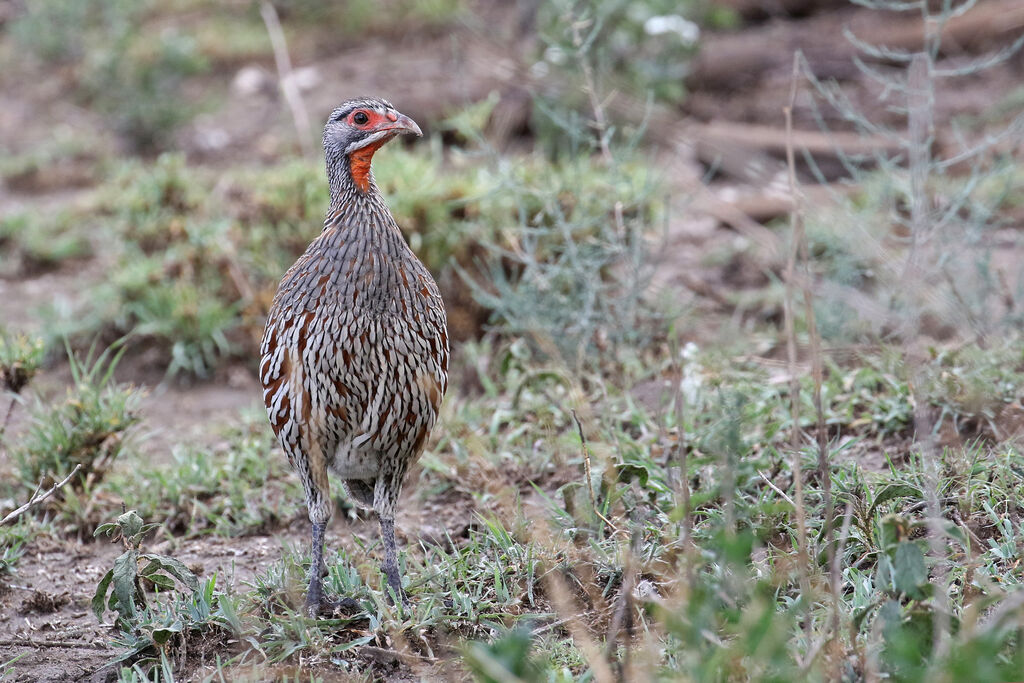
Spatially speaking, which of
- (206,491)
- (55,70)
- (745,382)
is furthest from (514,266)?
(55,70)

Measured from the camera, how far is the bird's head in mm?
3518

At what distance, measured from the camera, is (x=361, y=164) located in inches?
139

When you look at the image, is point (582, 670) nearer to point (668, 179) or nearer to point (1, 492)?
point (1, 492)

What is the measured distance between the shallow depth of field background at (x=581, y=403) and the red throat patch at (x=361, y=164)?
2.19 ft

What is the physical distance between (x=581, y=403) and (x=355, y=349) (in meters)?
0.93

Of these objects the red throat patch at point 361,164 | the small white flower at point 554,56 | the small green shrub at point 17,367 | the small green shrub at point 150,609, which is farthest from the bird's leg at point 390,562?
the small white flower at point 554,56

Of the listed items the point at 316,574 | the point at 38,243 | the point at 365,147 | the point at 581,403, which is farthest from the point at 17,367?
the point at 38,243

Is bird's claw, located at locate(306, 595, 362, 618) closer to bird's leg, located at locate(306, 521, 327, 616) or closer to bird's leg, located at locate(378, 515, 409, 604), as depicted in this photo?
bird's leg, located at locate(306, 521, 327, 616)

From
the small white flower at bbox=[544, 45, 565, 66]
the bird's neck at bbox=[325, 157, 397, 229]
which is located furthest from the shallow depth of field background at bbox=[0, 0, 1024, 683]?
the bird's neck at bbox=[325, 157, 397, 229]

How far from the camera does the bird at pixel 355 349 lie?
331 cm

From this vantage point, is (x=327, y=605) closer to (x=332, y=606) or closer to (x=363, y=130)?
(x=332, y=606)

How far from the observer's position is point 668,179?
674cm

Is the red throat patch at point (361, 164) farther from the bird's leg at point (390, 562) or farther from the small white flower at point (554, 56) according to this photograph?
the small white flower at point (554, 56)

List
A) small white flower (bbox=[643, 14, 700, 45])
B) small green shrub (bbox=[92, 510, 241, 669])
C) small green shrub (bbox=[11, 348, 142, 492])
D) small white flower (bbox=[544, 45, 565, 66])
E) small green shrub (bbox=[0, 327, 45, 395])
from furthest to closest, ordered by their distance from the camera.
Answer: small white flower (bbox=[643, 14, 700, 45]) → small white flower (bbox=[544, 45, 565, 66]) → small green shrub (bbox=[11, 348, 142, 492]) → small green shrub (bbox=[0, 327, 45, 395]) → small green shrub (bbox=[92, 510, 241, 669])
